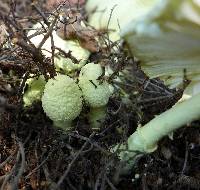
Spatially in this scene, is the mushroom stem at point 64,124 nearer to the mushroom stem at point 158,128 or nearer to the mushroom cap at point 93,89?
the mushroom cap at point 93,89

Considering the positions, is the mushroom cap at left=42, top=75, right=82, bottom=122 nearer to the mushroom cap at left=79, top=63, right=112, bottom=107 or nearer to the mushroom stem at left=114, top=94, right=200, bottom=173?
the mushroom cap at left=79, top=63, right=112, bottom=107

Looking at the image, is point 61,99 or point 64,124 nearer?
point 61,99

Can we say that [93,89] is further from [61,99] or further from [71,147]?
[71,147]

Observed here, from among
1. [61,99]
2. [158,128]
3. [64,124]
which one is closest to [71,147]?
[64,124]

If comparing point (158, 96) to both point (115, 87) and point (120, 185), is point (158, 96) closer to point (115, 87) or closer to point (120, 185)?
point (115, 87)

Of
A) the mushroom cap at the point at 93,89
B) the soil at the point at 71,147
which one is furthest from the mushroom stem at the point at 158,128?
the mushroom cap at the point at 93,89

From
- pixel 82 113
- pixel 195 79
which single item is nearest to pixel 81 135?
pixel 82 113
